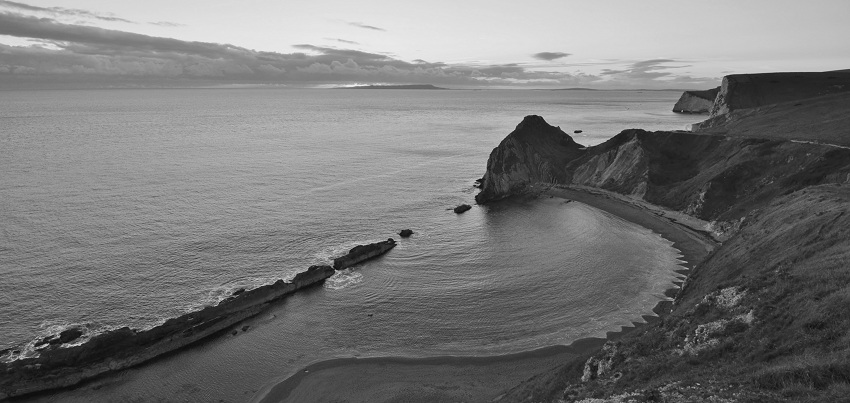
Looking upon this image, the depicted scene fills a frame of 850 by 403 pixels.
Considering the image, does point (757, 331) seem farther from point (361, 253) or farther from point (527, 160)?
point (527, 160)

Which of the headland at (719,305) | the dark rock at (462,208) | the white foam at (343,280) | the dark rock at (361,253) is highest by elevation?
the headland at (719,305)

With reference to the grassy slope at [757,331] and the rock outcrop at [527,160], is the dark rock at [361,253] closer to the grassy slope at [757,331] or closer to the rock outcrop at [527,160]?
the rock outcrop at [527,160]

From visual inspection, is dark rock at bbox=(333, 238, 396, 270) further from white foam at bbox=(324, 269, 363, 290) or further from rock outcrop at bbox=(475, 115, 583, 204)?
rock outcrop at bbox=(475, 115, 583, 204)

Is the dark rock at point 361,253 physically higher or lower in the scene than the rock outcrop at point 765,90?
lower

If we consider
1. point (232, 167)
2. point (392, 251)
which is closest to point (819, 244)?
point (392, 251)

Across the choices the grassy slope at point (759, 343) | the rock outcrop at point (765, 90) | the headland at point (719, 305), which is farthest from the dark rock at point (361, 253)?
the rock outcrop at point (765, 90)

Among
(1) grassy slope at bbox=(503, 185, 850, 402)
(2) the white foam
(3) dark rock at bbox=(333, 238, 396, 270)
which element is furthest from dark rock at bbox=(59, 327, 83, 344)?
(1) grassy slope at bbox=(503, 185, 850, 402)
